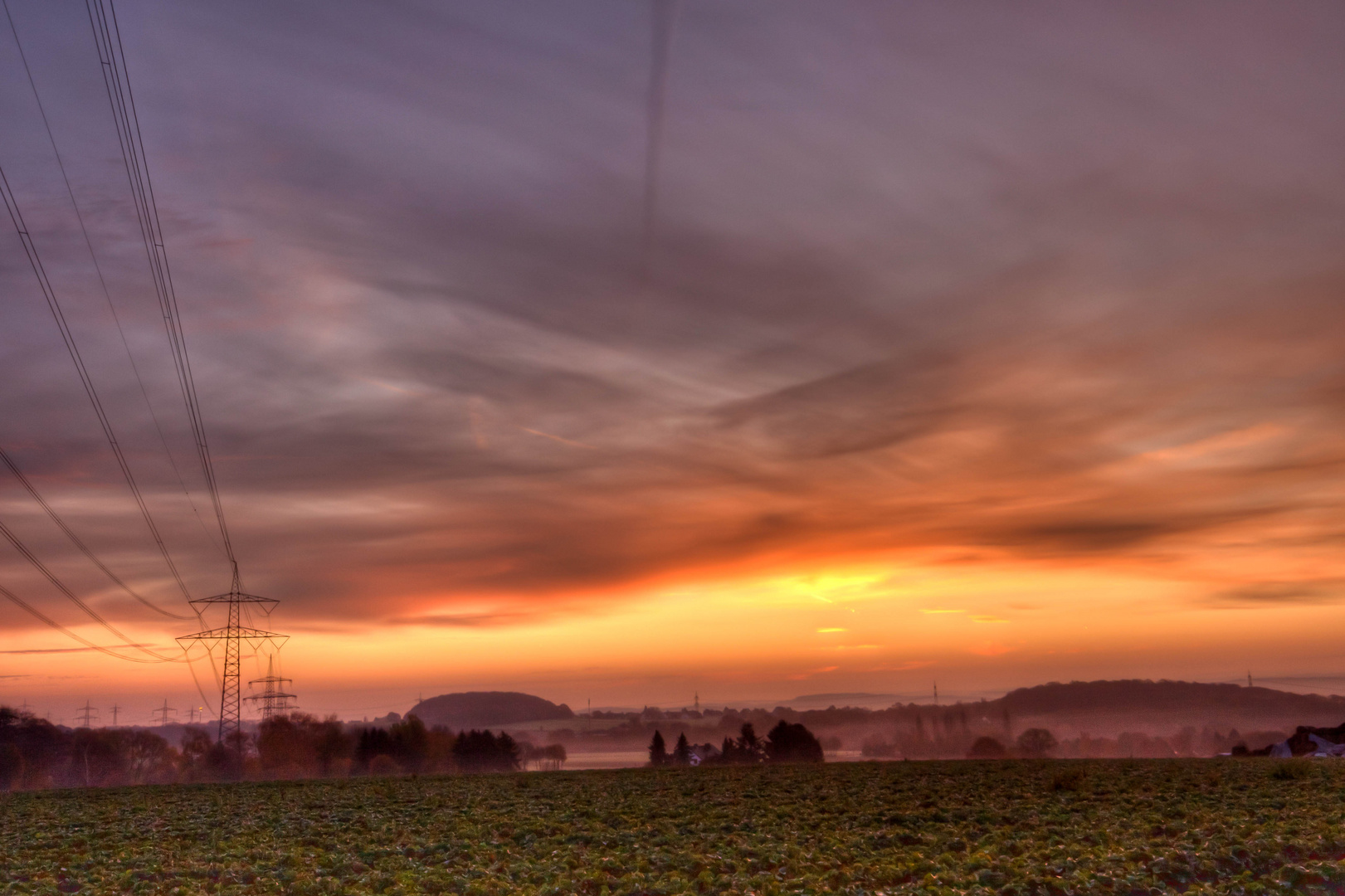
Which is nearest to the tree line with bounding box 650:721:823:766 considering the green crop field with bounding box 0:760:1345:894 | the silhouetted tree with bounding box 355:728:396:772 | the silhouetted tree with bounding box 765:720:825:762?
the silhouetted tree with bounding box 765:720:825:762

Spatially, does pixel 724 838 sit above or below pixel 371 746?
above

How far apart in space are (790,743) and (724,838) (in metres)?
151

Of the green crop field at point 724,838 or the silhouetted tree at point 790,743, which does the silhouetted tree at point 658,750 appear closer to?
the silhouetted tree at point 790,743

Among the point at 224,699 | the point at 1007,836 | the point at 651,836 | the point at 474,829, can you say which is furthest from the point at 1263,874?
the point at 224,699

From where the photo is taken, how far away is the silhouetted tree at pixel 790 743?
175m

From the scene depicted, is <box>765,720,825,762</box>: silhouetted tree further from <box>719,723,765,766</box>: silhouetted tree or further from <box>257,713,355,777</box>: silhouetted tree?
<box>257,713,355,777</box>: silhouetted tree

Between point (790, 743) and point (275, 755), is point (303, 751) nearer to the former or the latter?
point (275, 755)

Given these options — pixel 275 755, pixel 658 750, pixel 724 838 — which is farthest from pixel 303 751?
pixel 724 838

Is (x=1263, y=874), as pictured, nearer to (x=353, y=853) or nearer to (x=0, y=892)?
(x=353, y=853)

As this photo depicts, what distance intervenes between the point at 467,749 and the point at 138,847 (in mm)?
163232

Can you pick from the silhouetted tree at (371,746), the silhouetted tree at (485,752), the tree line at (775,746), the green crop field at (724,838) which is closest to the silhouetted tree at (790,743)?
the tree line at (775,746)

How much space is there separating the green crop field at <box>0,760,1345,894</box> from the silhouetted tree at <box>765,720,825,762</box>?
123656 mm

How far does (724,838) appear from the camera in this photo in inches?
1366

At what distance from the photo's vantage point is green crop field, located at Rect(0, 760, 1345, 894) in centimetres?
2694
